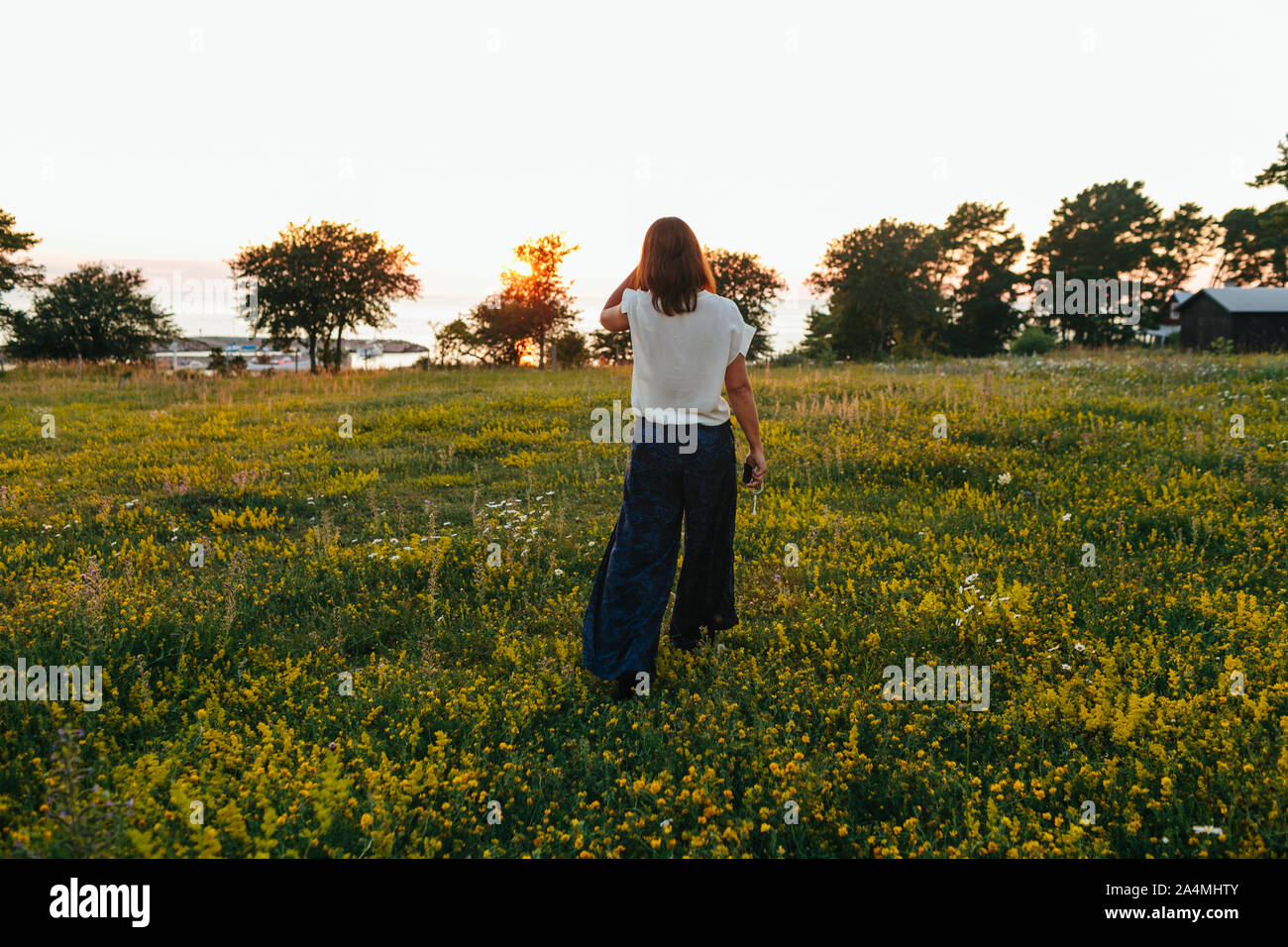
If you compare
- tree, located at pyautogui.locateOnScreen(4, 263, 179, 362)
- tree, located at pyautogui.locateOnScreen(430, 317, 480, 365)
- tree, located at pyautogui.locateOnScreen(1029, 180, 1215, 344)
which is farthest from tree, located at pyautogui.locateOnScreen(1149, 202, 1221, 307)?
tree, located at pyautogui.locateOnScreen(4, 263, 179, 362)

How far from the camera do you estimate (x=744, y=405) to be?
4.76 m

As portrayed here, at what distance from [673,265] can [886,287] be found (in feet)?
211

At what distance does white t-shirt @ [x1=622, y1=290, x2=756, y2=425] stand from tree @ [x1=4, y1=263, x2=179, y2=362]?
189ft

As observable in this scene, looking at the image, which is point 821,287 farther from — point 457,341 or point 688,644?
point 688,644

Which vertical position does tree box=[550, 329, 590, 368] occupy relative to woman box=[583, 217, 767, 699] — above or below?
above

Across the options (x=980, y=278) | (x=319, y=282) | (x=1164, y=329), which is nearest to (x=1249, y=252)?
(x=1164, y=329)

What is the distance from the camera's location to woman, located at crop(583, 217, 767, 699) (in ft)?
14.5

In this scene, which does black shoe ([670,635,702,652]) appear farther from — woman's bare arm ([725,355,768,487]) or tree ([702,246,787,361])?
tree ([702,246,787,361])

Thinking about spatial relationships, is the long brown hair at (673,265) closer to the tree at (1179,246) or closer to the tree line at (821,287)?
the tree line at (821,287)

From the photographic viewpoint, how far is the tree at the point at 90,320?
160 ft

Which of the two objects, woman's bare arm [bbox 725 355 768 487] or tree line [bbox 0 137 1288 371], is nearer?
woman's bare arm [bbox 725 355 768 487]

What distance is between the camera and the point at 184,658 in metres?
4.87

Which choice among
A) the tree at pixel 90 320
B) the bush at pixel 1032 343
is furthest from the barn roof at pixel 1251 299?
the tree at pixel 90 320
